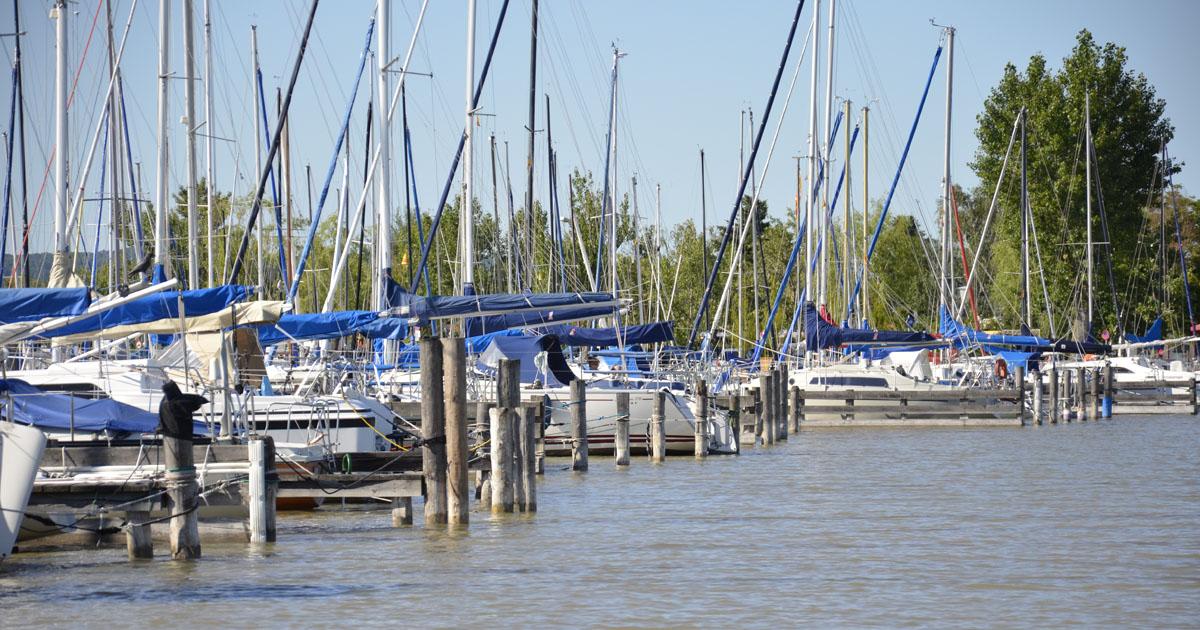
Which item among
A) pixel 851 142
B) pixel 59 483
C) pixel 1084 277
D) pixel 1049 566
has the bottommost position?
pixel 1049 566

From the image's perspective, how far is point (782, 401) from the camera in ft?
139

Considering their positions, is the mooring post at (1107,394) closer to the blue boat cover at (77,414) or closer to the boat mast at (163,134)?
the boat mast at (163,134)

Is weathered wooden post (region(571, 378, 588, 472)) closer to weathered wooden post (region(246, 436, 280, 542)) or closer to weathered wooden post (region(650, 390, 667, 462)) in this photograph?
weathered wooden post (region(650, 390, 667, 462))

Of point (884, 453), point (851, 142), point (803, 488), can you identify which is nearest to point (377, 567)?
point (803, 488)

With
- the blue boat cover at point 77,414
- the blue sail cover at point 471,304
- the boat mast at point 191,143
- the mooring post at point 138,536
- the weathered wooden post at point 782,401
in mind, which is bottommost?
the mooring post at point 138,536

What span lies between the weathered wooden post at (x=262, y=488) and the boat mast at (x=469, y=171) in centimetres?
1404

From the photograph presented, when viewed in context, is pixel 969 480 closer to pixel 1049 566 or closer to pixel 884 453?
pixel 884 453

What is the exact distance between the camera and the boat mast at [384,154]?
30.9m

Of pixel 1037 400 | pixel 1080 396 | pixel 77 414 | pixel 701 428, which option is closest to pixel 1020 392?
pixel 1037 400

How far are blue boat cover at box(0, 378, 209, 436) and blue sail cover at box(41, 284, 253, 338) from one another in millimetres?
2066

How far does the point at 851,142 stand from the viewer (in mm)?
55688

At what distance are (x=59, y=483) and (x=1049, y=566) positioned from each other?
11.6 m

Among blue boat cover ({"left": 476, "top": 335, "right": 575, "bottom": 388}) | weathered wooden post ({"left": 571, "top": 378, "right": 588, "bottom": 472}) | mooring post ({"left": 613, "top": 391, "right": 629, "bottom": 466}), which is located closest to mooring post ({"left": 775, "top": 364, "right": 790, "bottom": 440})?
blue boat cover ({"left": 476, "top": 335, "right": 575, "bottom": 388})

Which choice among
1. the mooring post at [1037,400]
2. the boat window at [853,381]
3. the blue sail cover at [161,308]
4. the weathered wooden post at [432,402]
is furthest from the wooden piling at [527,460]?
the mooring post at [1037,400]
